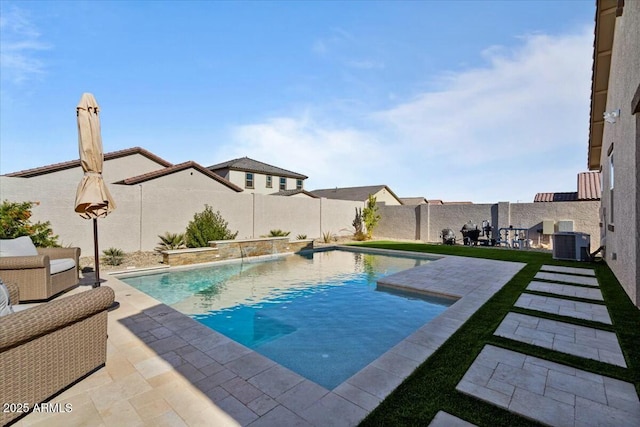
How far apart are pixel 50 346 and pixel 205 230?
9.60 m

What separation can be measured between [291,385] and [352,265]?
28.2 feet

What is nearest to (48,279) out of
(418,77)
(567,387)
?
(567,387)

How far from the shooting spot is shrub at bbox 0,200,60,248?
25.5 feet

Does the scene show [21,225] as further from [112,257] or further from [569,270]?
[569,270]

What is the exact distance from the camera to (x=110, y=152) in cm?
1833

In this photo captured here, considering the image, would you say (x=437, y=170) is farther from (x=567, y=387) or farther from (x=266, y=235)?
(x=567, y=387)

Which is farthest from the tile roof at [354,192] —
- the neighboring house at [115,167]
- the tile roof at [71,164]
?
the tile roof at [71,164]

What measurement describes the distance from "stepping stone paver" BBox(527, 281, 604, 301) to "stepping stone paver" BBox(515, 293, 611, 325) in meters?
0.55

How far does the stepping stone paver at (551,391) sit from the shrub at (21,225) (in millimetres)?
10960

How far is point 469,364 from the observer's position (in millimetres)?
3312

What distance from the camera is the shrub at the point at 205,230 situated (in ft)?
38.5

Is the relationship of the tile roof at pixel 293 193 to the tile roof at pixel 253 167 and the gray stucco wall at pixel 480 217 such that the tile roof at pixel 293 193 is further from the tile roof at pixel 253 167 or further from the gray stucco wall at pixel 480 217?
the gray stucco wall at pixel 480 217

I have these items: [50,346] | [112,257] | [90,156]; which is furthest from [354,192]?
[50,346]

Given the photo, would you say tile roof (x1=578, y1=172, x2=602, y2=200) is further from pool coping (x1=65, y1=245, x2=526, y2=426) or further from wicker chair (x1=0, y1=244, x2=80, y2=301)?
wicker chair (x1=0, y1=244, x2=80, y2=301)
